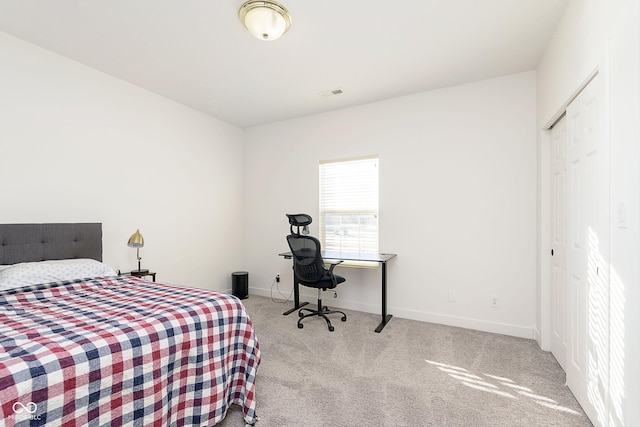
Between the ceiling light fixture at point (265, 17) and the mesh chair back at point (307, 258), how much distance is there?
1947 mm

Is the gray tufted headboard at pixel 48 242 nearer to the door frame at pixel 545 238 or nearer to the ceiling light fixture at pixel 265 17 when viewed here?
the ceiling light fixture at pixel 265 17

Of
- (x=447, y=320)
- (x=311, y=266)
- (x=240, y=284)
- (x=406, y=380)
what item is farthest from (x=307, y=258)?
(x=447, y=320)

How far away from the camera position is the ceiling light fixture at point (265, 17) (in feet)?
6.77

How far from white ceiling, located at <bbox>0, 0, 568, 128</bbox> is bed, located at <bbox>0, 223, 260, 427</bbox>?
5.61 feet

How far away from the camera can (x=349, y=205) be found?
4.14m

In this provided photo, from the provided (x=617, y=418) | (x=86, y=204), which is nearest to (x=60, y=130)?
(x=86, y=204)

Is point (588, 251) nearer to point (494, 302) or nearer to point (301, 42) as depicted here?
point (494, 302)

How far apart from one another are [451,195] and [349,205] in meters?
1.30

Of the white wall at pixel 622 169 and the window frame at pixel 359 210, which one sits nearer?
the white wall at pixel 622 169

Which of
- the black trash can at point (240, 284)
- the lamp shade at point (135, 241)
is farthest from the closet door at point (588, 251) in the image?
the black trash can at point (240, 284)

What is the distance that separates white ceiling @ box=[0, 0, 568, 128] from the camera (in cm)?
216

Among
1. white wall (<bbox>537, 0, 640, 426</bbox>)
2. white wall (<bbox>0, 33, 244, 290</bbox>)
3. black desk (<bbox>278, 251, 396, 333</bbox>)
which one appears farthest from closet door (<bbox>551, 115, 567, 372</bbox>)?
white wall (<bbox>0, 33, 244, 290</bbox>)

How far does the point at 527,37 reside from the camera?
2.51m

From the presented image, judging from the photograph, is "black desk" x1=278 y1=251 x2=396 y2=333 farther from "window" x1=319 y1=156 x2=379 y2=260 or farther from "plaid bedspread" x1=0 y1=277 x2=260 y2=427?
"plaid bedspread" x1=0 y1=277 x2=260 y2=427
